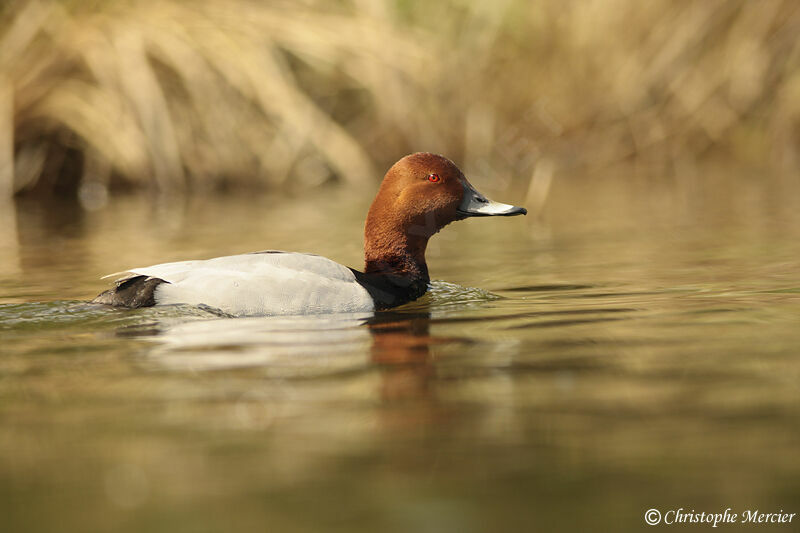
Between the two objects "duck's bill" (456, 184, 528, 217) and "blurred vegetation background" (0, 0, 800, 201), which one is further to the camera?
"blurred vegetation background" (0, 0, 800, 201)

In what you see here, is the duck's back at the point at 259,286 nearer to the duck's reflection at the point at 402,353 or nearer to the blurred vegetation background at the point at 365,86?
the duck's reflection at the point at 402,353

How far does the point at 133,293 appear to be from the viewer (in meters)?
4.93

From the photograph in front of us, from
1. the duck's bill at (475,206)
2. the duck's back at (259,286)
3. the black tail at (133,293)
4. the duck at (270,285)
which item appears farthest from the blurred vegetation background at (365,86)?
the black tail at (133,293)

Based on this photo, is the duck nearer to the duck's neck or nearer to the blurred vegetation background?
the duck's neck

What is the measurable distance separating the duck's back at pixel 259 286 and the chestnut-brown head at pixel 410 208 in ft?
2.57

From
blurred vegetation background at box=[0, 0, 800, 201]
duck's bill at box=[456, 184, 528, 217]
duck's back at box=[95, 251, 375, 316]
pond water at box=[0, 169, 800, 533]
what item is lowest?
pond water at box=[0, 169, 800, 533]

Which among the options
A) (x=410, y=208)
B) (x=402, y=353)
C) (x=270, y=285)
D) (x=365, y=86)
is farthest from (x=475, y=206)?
(x=365, y=86)

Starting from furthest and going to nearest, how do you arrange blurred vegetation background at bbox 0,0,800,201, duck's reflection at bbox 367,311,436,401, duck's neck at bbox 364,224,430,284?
blurred vegetation background at bbox 0,0,800,201 < duck's neck at bbox 364,224,430,284 < duck's reflection at bbox 367,311,436,401

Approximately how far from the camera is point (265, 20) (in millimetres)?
12023

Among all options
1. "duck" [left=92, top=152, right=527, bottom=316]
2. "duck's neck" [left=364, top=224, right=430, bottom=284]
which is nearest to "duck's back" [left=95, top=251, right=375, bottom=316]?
"duck" [left=92, top=152, right=527, bottom=316]

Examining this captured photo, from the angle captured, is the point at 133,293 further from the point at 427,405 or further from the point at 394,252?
the point at 427,405

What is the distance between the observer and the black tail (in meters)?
4.88

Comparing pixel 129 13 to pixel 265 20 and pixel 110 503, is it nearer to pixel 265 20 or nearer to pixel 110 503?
pixel 265 20

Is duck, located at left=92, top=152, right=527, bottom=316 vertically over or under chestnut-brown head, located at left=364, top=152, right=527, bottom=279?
under
